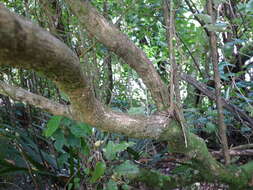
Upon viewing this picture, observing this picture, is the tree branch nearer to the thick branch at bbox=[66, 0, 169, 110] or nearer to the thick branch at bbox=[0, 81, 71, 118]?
the thick branch at bbox=[66, 0, 169, 110]

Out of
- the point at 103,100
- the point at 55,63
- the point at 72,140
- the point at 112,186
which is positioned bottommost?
the point at 112,186

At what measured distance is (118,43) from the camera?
1.11 meters

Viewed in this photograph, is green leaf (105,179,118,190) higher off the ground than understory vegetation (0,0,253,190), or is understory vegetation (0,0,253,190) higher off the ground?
understory vegetation (0,0,253,190)

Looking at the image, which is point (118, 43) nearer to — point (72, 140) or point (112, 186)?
point (72, 140)

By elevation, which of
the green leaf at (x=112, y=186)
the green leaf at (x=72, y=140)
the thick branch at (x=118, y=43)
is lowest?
the green leaf at (x=112, y=186)

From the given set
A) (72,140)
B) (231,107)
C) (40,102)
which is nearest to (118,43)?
(40,102)

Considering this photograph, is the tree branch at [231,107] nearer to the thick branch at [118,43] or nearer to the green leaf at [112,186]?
the thick branch at [118,43]

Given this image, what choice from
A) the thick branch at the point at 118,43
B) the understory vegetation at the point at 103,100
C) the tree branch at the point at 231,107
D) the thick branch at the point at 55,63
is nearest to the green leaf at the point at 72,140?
the understory vegetation at the point at 103,100

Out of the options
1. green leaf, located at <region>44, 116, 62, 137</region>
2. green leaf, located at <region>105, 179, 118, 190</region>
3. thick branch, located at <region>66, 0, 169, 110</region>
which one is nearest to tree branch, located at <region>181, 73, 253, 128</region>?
thick branch, located at <region>66, 0, 169, 110</region>

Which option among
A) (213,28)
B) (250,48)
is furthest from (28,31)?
(250,48)

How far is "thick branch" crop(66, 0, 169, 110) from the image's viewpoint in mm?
1065

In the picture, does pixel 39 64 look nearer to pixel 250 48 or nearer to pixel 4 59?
pixel 4 59

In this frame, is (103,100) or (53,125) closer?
(53,125)

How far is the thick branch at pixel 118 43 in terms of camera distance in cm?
107
